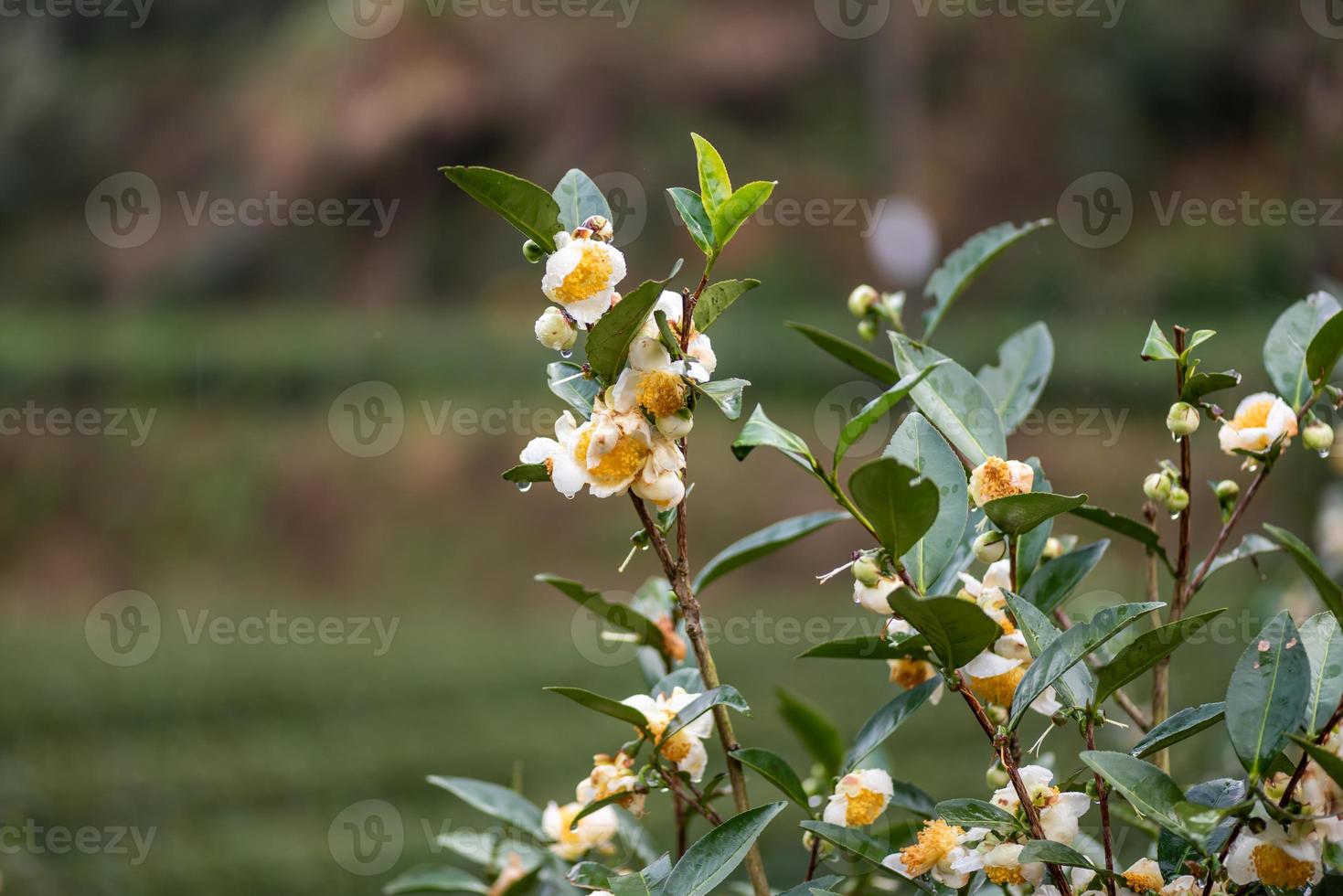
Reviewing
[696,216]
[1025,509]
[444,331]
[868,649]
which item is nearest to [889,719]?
[868,649]

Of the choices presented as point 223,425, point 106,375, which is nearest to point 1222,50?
point 223,425

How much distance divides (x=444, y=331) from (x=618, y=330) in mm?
5060

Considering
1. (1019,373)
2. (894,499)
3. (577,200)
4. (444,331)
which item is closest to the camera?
(894,499)

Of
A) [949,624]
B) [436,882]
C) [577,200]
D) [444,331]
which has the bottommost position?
[436,882]

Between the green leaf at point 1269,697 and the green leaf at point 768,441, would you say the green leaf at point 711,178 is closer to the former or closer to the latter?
the green leaf at point 768,441

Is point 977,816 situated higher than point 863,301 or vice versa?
point 863,301

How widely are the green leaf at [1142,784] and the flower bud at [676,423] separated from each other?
0.19 metres

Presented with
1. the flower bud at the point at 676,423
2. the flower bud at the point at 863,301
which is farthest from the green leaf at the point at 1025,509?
the flower bud at the point at 863,301

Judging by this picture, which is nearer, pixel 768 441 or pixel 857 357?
pixel 768 441

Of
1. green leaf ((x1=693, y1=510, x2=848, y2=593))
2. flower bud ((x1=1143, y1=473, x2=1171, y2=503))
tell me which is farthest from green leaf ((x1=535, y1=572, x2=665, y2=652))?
flower bud ((x1=1143, y1=473, x2=1171, y2=503))

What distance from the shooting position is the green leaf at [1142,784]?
0.41 m

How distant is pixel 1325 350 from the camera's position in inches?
19.4

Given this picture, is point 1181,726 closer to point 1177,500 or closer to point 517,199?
point 1177,500

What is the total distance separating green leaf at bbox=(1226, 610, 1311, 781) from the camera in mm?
413
